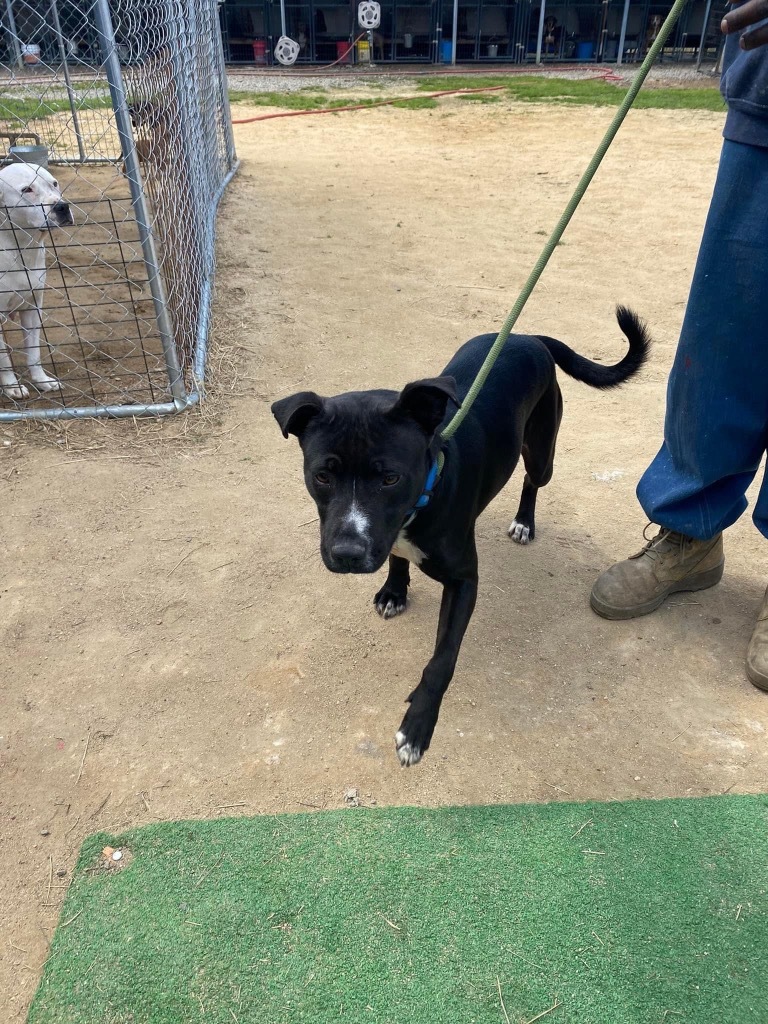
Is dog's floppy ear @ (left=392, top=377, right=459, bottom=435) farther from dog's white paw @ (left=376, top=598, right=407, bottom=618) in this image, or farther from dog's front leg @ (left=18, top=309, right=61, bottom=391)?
dog's front leg @ (left=18, top=309, right=61, bottom=391)

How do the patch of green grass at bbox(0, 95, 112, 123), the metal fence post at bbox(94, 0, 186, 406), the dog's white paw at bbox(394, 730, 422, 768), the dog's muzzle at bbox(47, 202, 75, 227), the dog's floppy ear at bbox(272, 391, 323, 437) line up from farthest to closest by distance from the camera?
the patch of green grass at bbox(0, 95, 112, 123) → the dog's muzzle at bbox(47, 202, 75, 227) → the metal fence post at bbox(94, 0, 186, 406) → the dog's white paw at bbox(394, 730, 422, 768) → the dog's floppy ear at bbox(272, 391, 323, 437)

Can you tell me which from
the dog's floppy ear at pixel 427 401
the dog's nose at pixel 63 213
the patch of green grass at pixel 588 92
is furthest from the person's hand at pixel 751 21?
the patch of green grass at pixel 588 92

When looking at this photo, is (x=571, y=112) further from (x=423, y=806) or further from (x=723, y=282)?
(x=423, y=806)

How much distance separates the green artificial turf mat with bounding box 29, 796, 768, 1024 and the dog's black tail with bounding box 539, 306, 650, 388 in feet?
5.73

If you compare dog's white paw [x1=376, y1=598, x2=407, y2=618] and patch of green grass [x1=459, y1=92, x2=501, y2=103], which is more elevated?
patch of green grass [x1=459, y1=92, x2=501, y2=103]

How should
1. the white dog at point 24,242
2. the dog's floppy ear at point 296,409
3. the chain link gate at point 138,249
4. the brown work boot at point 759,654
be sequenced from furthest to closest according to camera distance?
the white dog at point 24,242, the chain link gate at point 138,249, the brown work boot at point 759,654, the dog's floppy ear at point 296,409

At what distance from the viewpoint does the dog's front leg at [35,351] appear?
4305mm

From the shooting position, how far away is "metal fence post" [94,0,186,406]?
3303 millimetres

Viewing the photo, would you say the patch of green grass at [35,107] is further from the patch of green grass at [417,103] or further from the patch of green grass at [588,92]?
the patch of green grass at [588,92]

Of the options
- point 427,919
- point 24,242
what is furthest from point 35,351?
point 427,919

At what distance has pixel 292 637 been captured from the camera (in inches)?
109

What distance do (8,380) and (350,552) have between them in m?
3.25

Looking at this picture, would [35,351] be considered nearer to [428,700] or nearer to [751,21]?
[428,700]

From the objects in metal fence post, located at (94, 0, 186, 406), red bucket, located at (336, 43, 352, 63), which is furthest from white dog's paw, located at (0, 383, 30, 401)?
red bucket, located at (336, 43, 352, 63)
